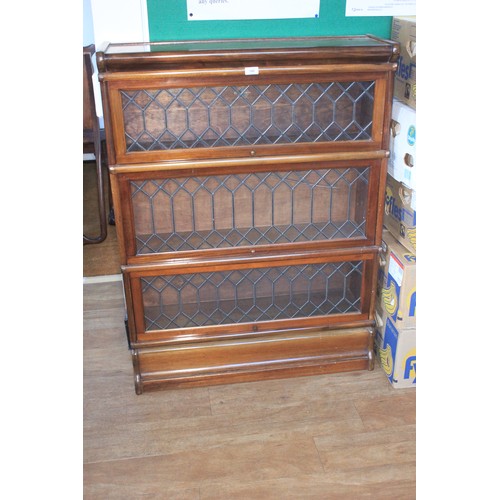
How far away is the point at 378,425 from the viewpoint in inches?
71.9

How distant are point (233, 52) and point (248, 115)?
0.22 metres

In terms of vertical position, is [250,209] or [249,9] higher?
[249,9]

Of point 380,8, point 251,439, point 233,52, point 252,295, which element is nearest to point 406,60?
point 380,8

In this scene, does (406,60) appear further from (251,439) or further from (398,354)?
(251,439)

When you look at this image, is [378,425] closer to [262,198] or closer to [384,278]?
[384,278]

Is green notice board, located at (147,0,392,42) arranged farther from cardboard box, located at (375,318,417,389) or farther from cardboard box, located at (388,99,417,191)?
cardboard box, located at (375,318,417,389)

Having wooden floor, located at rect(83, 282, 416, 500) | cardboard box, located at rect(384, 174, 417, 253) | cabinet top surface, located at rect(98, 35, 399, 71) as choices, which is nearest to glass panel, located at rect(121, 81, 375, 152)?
cabinet top surface, located at rect(98, 35, 399, 71)

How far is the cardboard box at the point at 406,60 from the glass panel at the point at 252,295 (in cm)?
59

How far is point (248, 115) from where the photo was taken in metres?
1.74

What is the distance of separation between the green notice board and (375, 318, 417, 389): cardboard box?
1053mm

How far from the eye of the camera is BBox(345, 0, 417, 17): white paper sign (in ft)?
6.36

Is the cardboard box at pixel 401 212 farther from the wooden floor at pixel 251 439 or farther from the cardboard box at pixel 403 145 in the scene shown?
the wooden floor at pixel 251 439
